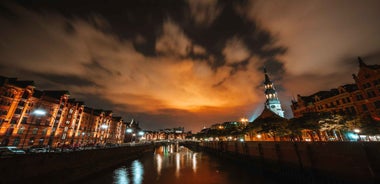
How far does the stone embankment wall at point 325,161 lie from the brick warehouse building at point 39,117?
5915 centimetres

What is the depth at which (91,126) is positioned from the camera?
98.2 metres

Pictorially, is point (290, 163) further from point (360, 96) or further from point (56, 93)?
point (56, 93)

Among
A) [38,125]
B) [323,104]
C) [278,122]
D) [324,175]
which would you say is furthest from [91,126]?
[323,104]

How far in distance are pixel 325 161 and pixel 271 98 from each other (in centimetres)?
10178

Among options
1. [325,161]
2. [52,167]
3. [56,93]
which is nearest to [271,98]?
[325,161]

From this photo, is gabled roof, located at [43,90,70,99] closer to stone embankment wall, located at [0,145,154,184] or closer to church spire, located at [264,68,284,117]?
stone embankment wall, located at [0,145,154,184]

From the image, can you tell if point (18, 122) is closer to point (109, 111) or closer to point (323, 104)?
point (109, 111)

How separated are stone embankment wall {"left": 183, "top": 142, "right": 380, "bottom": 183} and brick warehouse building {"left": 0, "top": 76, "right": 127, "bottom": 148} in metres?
59.1

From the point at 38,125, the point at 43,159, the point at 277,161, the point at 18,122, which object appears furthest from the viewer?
the point at 38,125

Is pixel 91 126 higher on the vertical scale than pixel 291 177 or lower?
higher

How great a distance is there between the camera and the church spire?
11383 centimetres

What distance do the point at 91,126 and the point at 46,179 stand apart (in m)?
82.4

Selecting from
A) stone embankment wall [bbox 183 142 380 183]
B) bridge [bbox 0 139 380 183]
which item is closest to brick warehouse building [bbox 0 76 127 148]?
bridge [bbox 0 139 380 183]

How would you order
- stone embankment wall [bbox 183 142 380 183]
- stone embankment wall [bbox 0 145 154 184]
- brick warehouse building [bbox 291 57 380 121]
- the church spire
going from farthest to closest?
1. the church spire
2. brick warehouse building [bbox 291 57 380 121]
3. stone embankment wall [bbox 0 145 154 184]
4. stone embankment wall [bbox 183 142 380 183]
